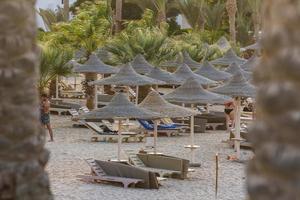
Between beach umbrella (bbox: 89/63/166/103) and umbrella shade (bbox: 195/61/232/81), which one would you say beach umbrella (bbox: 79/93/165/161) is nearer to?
beach umbrella (bbox: 89/63/166/103)

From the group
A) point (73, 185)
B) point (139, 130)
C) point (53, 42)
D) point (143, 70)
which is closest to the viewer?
point (73, 185)

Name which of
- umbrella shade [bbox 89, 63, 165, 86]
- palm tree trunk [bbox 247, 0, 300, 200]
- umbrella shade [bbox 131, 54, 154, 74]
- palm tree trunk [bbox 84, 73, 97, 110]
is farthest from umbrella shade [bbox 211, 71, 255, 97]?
palm tree trunk [bbox 247, 0, 300, 200]

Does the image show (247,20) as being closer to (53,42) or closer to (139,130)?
(53,42)


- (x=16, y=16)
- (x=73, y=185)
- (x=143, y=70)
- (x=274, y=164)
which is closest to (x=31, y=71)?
(x=16, y=16)

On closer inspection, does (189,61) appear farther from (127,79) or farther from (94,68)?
(127,79)

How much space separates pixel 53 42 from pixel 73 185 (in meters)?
18.1

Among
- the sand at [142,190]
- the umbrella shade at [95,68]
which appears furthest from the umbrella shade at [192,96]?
the umbrella shade at [95,68]

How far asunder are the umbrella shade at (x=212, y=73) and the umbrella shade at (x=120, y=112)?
38.9ft

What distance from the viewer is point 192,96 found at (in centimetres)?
2153

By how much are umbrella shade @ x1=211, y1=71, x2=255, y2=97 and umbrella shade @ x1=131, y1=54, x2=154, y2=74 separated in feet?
29.1

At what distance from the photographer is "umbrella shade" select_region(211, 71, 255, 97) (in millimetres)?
21172

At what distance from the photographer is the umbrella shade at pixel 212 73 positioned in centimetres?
3091

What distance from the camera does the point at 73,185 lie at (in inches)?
675

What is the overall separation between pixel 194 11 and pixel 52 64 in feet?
89.9
